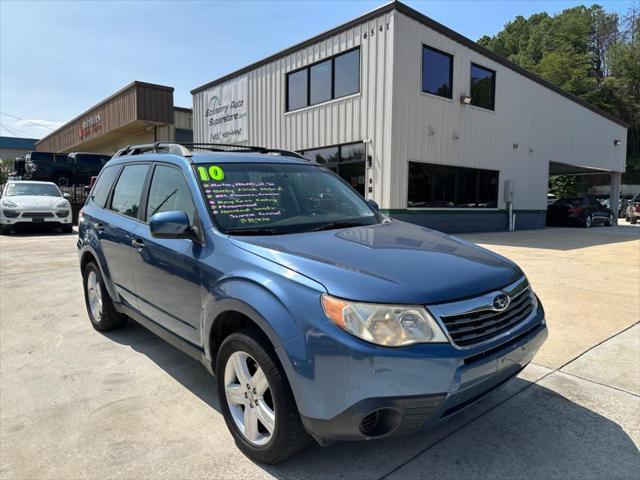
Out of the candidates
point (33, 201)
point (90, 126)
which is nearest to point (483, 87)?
point (33, 201)

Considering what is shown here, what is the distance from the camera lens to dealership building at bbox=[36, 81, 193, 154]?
21547mm

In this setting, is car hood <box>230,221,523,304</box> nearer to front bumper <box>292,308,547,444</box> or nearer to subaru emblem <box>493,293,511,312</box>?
subaru emblem <box>493,293,511,312</box>

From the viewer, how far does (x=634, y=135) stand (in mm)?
44156

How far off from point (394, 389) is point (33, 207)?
14.1 m

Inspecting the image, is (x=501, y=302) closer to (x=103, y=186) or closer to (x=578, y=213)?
(x=103, y=186)

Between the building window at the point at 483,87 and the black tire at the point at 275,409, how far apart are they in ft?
48.9

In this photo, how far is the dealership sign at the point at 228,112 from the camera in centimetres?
1784

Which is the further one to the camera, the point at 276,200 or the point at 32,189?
the point at 32,189

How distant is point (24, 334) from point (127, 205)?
1869 millimetres

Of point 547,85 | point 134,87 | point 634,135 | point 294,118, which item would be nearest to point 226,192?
point 294,118

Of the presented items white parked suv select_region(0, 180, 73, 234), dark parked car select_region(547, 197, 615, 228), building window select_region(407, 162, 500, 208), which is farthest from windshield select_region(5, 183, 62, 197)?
dark parked car select_region(547, 197, 615, 228)

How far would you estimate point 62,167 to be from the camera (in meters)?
20.9

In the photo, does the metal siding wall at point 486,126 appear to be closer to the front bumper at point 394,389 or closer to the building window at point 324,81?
the building window at point 324,81

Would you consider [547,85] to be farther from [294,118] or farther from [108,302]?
[108,302]
